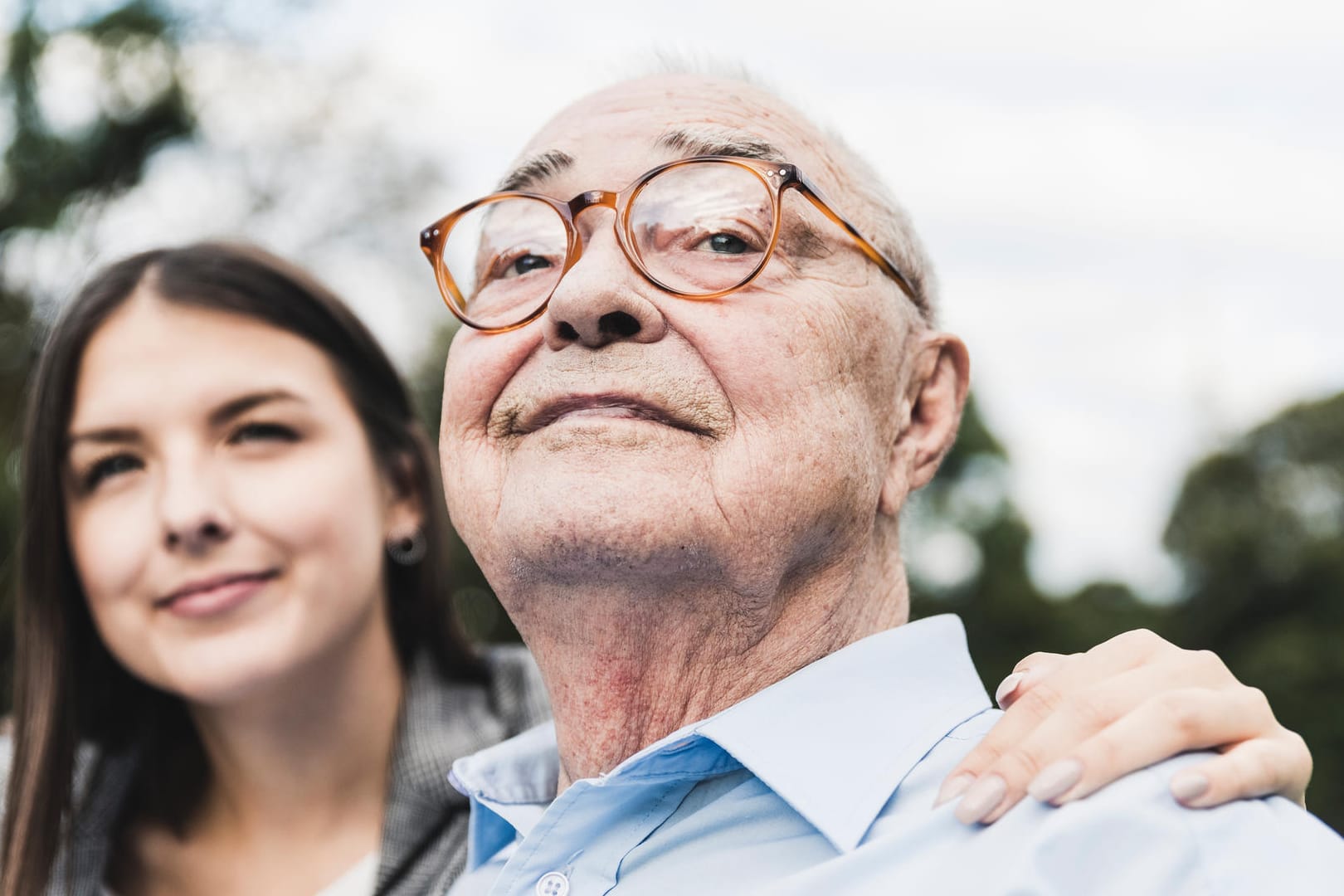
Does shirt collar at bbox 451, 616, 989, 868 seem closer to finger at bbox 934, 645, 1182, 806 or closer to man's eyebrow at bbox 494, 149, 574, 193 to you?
finger at bbox 934, 645, 1182, 806

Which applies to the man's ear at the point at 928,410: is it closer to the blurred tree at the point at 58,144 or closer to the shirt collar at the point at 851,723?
the shirt collar at the point at 851,723

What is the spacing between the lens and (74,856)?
2934mm

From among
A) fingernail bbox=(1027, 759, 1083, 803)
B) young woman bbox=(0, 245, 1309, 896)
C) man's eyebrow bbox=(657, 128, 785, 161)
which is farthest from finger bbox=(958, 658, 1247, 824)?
young woman bbox=(0, 245, 1309, 896)

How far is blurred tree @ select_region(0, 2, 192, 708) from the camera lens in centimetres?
1192

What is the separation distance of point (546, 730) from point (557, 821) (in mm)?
651

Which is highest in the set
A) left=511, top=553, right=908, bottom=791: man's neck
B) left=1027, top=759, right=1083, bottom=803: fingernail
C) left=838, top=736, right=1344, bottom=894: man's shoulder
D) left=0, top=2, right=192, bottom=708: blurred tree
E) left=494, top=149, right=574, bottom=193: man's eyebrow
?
left=0, top=2, right=192, bottom=708: blurred tree

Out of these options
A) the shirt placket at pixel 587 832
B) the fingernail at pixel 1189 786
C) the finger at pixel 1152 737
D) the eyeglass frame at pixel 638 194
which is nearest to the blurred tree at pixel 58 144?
the eyeglass frame at pixel 638 194

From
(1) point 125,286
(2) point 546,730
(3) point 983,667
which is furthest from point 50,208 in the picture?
(3) point 983,667

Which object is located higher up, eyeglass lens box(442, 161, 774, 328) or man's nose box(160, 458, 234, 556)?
eyeglass lens box(442, 161, 774, 328)

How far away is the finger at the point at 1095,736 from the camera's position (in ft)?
4.75

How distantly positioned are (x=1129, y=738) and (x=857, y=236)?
1.04 meters

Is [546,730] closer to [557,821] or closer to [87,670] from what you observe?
[557,821]

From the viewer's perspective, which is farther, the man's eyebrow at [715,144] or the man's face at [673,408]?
the man's eyebrow at [715,144]

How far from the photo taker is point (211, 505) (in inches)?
108
